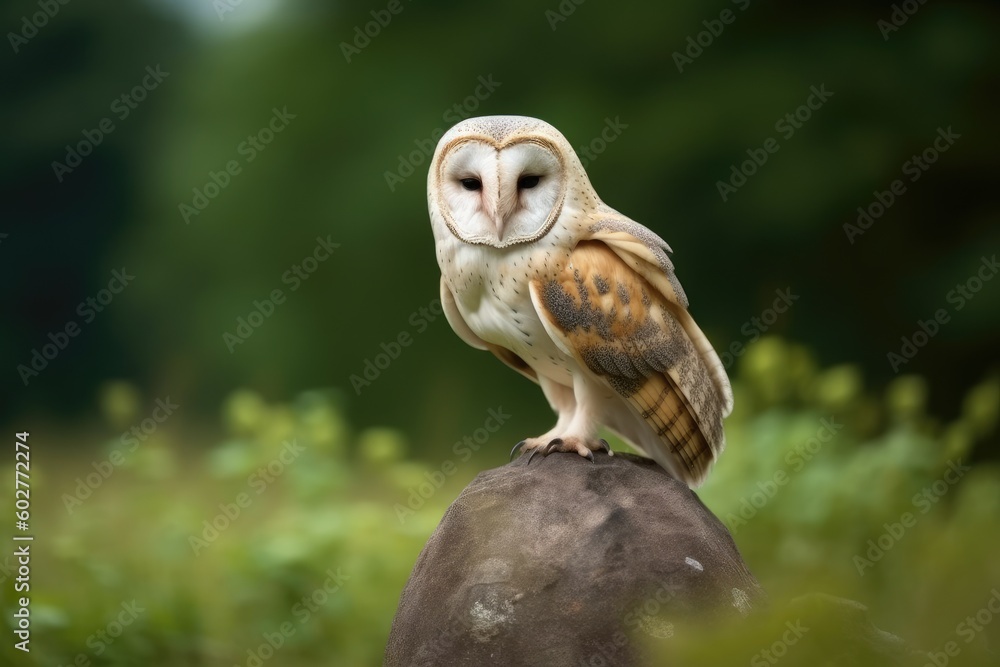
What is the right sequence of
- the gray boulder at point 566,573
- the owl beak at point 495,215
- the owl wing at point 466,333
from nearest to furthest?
the gray boulder at point 566,573 < the owl beak at point 495,215 < the owl wing at point 466,333

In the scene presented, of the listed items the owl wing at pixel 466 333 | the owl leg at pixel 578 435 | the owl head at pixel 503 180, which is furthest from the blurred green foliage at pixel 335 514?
the owl head at pixel 503 180

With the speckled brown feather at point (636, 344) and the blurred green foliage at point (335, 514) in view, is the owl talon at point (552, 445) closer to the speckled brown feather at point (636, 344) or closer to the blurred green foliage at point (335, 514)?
the speckled brown feather at point (636, 344)

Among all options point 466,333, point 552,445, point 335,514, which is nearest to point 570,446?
point 552,445

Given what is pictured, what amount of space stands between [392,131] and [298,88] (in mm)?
450

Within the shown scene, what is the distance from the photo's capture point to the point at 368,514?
2.88m

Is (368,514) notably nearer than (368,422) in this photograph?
Yes

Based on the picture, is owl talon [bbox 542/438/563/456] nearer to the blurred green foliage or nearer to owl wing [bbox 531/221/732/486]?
owl wing [bbox 531/221/732/486]

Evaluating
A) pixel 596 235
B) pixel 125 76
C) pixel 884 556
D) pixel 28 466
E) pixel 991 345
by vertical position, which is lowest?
pixel 28 466

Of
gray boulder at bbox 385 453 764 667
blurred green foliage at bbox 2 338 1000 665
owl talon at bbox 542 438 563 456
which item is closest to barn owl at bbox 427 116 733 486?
owl talon at bbox 542 438 563 456

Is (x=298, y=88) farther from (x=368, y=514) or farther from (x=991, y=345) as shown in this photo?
(x=991, y=345)

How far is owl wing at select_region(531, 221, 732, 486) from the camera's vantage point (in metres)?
2.01

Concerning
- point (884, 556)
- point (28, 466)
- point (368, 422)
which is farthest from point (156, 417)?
point (884, 556)

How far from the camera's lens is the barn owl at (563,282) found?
200cm

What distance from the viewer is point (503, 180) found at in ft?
6.47
